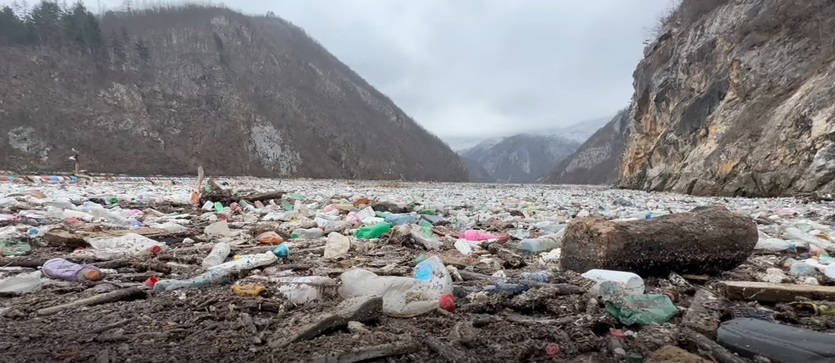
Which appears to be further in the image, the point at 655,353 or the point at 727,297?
the point at 727,297

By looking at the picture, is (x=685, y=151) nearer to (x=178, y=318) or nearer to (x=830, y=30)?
(x=830, y=30)

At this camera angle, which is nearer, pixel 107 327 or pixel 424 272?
pixel 107 327

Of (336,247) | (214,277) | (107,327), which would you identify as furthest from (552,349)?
(336,247)

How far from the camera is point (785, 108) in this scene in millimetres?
14727

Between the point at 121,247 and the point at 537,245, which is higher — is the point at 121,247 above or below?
below

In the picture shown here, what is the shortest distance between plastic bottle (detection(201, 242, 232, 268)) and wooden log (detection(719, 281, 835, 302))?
9.96 feet

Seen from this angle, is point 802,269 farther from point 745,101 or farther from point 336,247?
point 745,101

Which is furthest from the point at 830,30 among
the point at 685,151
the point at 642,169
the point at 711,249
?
the point at 711,249

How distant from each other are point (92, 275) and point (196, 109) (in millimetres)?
66504

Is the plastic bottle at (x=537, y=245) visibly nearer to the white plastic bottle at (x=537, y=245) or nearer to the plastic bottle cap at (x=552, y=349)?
the white plastic bottle at (x=537, y=245)

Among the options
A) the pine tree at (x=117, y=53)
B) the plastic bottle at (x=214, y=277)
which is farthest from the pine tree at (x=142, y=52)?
A: the plastic bottle at (x=214, y=277)

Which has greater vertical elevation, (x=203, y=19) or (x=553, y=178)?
(x=203, y=19)

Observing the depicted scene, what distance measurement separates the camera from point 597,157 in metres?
119

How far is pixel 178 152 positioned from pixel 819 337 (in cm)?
5850
